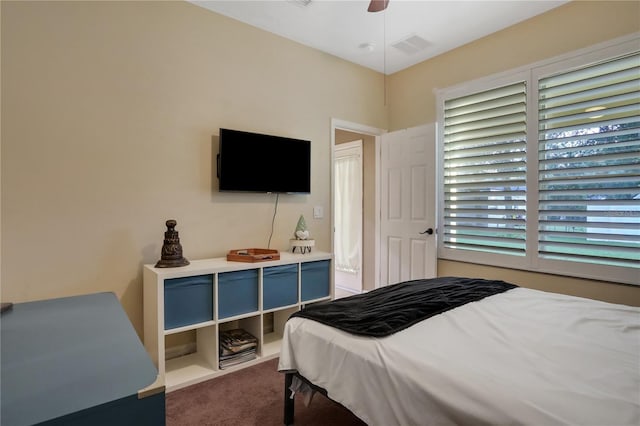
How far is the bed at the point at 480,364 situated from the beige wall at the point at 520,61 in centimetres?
112

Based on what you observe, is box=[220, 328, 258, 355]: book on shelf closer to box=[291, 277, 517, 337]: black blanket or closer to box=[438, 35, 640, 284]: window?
box=[291, 277, 517, 337]: black blanket

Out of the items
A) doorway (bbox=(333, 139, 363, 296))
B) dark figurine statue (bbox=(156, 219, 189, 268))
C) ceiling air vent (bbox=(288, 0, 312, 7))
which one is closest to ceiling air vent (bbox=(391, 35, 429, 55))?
ceiling air vent (bbox=(288, 0, 312, 7))

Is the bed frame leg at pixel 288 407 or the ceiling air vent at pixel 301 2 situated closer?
the bed frame leg at pixel 288 407

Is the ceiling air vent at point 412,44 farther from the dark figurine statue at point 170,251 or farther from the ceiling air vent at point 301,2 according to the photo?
the dark figurine statue at point 170,251

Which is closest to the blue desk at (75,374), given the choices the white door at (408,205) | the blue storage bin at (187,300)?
the blue storage bin at (187,300)

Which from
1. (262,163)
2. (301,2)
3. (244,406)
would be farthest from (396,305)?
(301,2)

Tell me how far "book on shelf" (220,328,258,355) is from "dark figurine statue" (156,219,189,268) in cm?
71

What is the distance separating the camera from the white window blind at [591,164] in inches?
92.4

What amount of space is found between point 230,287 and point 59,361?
4.49ft

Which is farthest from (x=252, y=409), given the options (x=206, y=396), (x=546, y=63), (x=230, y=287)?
(x=546, y=63)

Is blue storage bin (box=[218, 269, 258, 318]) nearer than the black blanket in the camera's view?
No

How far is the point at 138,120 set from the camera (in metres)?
2.37

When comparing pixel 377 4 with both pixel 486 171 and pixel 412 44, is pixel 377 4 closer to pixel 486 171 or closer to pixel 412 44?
pixel 412 44

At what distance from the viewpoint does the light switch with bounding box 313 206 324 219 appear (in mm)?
3401
